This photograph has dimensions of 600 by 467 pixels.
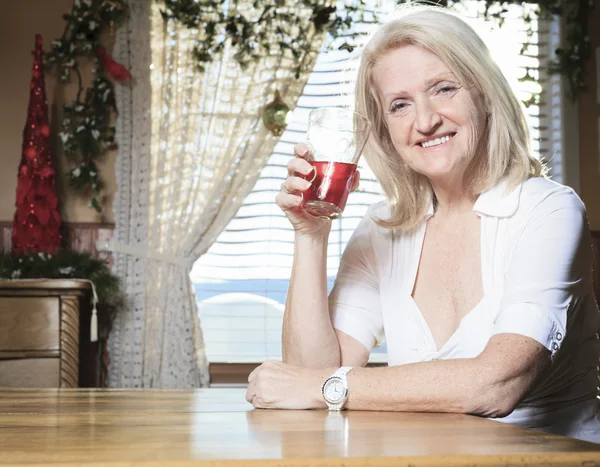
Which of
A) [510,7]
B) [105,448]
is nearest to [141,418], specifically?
[105,448]

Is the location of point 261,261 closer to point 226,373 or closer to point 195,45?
point 226,373

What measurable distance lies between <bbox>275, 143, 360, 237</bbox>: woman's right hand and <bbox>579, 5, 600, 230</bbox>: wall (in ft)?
13.1

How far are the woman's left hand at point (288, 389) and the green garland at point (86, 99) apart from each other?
136 inches

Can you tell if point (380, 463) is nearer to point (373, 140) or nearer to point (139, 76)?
point (373, 140)

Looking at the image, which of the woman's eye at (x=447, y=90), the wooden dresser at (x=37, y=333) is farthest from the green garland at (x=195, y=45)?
the woman's eye at (x=447, y=90)

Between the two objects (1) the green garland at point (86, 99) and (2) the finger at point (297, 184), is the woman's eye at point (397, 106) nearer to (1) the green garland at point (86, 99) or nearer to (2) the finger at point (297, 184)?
(2) the finger at point (297, 184)

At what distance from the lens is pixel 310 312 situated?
1.78 metres

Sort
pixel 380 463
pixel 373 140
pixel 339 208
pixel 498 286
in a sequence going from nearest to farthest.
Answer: pixel 380 463, pixel 339 208, pixel 498 286, pixel 373 140

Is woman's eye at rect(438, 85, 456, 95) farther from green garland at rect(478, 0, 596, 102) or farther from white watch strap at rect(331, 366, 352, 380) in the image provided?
green garland at rect(478, 0, 596, 102)

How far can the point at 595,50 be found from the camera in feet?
17.9

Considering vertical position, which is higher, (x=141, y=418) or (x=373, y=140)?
(x=373, y=140)

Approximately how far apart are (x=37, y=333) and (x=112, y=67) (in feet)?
6.03

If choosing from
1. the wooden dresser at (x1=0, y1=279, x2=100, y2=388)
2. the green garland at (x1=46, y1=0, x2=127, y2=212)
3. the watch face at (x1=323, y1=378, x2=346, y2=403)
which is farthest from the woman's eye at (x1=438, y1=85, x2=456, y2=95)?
the green garland at (x1=46, y1=0, x2=127, y2=212)

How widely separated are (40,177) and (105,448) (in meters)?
3.81
